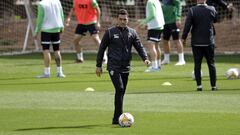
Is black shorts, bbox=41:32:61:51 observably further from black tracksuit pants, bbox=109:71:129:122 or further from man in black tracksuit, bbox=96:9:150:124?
black tracksuit pants, bbox=109:71:129:122

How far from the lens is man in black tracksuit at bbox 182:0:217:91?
18.8m

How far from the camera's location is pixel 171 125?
1364 cm

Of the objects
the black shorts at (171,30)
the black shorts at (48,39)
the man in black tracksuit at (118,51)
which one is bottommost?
the black shorts at (171,30)

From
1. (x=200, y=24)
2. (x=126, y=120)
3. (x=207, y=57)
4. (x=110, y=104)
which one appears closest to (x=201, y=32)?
(x=200, y=24)

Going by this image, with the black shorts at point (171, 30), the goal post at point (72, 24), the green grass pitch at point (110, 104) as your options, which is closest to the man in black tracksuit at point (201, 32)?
the green grass pitch at point (110, 104)

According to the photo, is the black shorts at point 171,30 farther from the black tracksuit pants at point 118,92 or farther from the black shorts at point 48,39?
the black tracksuit pants at point 118,92

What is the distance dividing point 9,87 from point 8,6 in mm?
17512

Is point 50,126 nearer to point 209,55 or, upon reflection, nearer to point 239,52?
point 209,55

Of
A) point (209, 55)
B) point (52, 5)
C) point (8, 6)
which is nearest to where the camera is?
point (209, 55)

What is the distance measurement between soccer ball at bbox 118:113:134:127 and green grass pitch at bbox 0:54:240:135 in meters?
0.10

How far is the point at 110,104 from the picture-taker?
657 inches

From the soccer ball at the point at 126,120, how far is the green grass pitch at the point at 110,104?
0.10 m

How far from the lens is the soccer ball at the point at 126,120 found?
44.3ft

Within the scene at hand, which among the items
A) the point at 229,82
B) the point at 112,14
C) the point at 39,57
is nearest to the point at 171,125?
the point at 229,82
